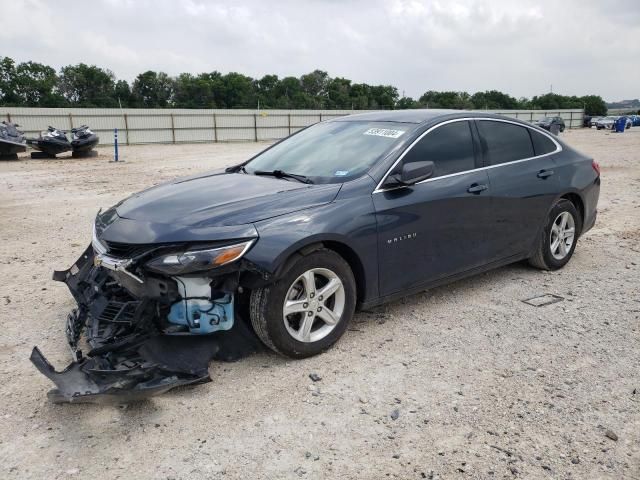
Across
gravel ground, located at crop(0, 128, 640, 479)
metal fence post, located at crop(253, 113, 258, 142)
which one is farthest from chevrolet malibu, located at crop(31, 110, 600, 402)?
metal fence post, located at crop(253, 113, 258, 142)

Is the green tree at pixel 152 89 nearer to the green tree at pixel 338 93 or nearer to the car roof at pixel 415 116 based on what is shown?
the green tree at pixel 338 93

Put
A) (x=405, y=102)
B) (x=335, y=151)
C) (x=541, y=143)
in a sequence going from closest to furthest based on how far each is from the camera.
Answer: (x=335, y=151), (x=541, y=143), (x=405, y=102)

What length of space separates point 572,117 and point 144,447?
6426cm

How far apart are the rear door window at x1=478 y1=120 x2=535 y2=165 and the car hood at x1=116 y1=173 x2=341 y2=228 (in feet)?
5.80

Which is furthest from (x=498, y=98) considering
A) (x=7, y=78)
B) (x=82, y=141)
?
(x=82, y=141)

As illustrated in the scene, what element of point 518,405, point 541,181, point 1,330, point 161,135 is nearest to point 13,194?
point 1,330

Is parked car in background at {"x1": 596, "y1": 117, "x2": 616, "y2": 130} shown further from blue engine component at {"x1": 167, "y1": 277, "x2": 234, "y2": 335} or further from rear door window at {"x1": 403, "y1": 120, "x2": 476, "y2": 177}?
blue engine component at {"x1": 167, "y1": 277, "x2": 234, "y2": 335}

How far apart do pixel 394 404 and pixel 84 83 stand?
73.6 meters

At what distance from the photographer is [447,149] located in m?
4.54

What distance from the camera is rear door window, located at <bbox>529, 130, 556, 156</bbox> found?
5375mm

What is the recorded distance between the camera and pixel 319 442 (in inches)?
113

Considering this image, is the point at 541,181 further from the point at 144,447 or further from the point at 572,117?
the point at 572,117

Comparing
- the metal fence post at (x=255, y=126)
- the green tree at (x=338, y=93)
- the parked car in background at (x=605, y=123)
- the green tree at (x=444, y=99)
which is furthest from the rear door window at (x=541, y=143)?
the green tree at (x=338, y=93)

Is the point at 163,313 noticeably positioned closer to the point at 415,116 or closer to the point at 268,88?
the point at 415,116
